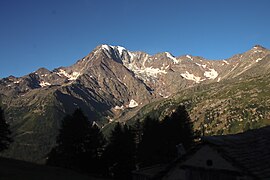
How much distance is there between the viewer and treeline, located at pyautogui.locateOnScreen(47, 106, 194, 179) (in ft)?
216

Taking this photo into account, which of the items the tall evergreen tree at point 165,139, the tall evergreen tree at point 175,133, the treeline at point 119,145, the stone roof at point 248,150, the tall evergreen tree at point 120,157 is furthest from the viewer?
the tall evergreen tree at point 120,157

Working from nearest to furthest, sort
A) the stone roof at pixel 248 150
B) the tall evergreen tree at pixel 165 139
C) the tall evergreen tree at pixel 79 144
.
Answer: the stone roof at pixel 248 150 → the tall evergreen tree at pixel 165 139 → the tall evergreen tree at pixel 79 144

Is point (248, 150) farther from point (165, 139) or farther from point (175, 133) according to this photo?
point (175, 133)

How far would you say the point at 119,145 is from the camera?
70.1 metres

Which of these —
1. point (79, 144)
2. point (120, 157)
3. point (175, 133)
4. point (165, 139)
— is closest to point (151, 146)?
point (165, 139)

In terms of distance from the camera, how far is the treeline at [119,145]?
65812mm

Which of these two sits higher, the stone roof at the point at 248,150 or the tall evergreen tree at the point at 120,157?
the tall evergreen tree at the point at 120,157

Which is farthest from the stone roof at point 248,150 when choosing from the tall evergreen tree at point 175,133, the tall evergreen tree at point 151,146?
the tall evergreen tree at point 151,146

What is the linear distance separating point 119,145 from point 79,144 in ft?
31.6

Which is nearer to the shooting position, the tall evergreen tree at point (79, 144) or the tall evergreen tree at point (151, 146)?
the tall evergreen tree at point (151, 146)

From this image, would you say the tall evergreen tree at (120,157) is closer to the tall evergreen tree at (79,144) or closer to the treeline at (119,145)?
the treeline at (119,145)

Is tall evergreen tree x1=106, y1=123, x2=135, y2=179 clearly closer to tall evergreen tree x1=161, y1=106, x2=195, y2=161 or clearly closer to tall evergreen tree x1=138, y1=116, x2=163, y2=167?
tall evergreen tree x1=138, y1=116, x2=163, y2=167

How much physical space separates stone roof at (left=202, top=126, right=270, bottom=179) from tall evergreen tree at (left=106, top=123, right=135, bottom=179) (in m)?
57.2

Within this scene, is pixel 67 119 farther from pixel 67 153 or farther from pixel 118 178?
pixel 118 178
